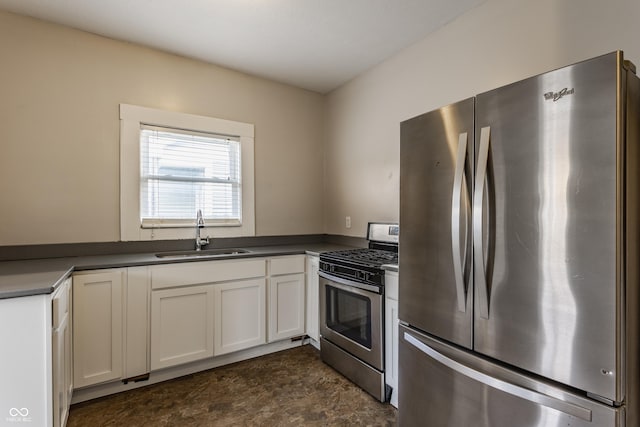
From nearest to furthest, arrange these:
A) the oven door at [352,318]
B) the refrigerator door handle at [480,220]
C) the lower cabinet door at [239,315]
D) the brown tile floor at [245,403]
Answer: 1. the refrigerator door handle at [480,220]
2. the brown tile floor at [245,403]
3. the oven door at [352,318]
4. the lower cabinet door at [239,315]

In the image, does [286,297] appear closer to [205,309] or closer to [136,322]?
[205,309]

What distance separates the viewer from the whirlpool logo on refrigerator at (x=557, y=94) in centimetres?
104

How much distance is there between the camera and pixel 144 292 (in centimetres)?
217

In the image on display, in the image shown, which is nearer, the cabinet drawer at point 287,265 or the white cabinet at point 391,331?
the white cabinet at point 391,331

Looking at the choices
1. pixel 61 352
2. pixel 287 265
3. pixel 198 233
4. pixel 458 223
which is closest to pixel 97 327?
pixel 61 352

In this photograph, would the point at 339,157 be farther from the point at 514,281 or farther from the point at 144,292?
the point at 514,281

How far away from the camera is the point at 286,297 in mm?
2771

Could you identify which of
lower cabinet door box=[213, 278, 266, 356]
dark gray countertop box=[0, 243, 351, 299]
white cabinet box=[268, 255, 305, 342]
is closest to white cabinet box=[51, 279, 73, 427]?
dark gray countertop box=[0, 243, 351, 299]

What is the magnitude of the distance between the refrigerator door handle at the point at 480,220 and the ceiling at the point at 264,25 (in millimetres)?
1319

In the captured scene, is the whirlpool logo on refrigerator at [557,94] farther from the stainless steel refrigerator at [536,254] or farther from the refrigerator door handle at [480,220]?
the refrigerator door handle at [480,220]

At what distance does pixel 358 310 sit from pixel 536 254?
1.34 meters

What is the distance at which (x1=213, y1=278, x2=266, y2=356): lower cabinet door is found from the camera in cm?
246

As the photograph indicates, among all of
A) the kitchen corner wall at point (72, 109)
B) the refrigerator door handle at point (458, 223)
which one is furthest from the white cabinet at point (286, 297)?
the refrigerator door handle at point (458, 223)

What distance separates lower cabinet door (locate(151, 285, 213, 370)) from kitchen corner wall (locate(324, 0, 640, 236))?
5.03ft
